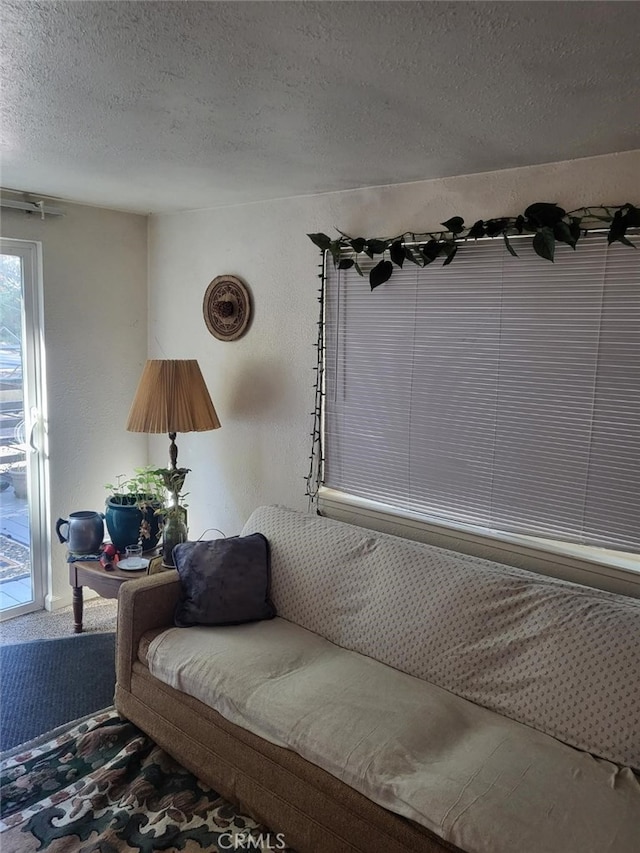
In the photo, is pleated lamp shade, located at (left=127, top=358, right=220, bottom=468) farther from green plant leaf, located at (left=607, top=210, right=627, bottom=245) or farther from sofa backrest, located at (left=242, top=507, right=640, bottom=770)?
green plant leaf, located at (left=607, top=210, right=627, bottom=245)

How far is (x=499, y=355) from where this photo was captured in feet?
7.94

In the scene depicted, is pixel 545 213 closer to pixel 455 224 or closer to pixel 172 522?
pixel 455 224

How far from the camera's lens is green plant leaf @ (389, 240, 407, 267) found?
2594 mm

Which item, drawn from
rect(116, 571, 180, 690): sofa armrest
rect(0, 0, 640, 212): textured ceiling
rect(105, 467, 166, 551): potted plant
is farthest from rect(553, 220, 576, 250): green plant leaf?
rect(105, 467, 166, 551): potted plant

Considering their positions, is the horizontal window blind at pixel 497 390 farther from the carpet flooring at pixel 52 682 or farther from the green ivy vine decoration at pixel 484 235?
the carpet flooring at pixel 52 682

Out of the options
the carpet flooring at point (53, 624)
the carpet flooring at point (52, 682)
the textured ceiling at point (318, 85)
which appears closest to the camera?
the textured ceiling at point (318, 85)

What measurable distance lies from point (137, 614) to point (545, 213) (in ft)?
7.06

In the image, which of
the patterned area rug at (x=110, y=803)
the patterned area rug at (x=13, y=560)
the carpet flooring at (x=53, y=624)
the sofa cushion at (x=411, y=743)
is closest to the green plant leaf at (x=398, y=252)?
the sofa cushion at (x=411, y=743)

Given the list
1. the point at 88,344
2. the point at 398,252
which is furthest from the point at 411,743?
the point at 88,344

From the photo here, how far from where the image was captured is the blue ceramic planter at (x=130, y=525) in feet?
10.4

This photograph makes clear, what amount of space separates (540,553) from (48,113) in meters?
2.29

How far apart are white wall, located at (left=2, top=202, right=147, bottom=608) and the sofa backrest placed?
157cm

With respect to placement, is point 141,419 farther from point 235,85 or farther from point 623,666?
point 623,666

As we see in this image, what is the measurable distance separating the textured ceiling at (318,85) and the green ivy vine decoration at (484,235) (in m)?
0.20
